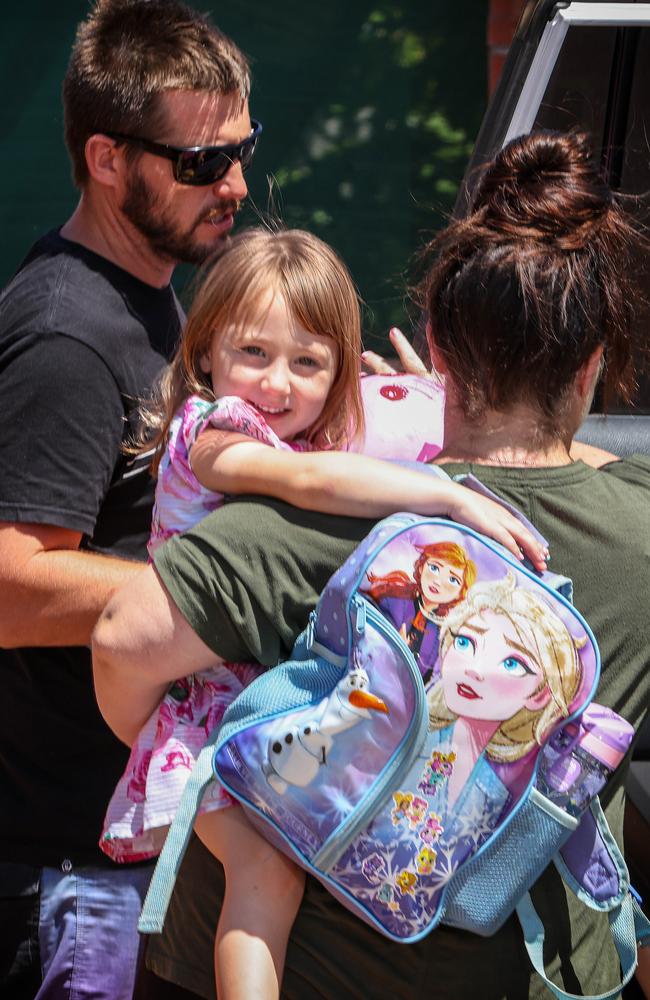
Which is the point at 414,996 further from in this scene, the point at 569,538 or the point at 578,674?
the point at 569,538

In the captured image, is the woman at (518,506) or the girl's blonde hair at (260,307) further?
the girl's blonde hair at (260,307)

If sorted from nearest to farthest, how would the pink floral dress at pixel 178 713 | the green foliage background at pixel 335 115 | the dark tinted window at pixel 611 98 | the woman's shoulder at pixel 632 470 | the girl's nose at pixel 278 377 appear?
the woman's shoulder at pixel 632 470 → the pink floral dress at pixel 178 713 → the girl's nose at pixel 278 377 → the dark tinted window at pixel 611 98 → the green foliage background at pixel 335 115

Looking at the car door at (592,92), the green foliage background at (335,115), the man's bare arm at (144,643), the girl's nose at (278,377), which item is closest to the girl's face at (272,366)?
the girl's nose at (278,377)

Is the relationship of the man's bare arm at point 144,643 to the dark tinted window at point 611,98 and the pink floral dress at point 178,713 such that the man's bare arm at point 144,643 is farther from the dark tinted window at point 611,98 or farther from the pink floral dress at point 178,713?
the dark tinted window at point 611,98

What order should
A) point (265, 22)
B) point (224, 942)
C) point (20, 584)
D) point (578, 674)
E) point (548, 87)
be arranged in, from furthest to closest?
point (265, 22)
point (548, 87)
point (20, 584)
point (224, 942)
point (578, 674)

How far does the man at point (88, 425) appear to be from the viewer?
218cm

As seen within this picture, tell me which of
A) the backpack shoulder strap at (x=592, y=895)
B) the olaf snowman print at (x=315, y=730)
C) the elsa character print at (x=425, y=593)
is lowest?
the backpack shoulder strap at (x=592, y=895)

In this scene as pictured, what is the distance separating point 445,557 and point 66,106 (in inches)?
67.9

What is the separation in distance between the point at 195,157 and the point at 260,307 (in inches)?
24.8

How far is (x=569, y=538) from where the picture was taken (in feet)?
5.22

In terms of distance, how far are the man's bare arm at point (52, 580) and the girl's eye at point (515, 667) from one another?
0.89 metres

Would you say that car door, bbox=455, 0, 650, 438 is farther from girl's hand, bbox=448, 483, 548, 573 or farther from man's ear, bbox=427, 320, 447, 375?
girl's hand, bbox=448, 483, 548, 573

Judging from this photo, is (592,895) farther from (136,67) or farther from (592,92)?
(592,92)

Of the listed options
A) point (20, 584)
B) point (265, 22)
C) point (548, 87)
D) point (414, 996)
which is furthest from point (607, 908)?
point (265, 22)
